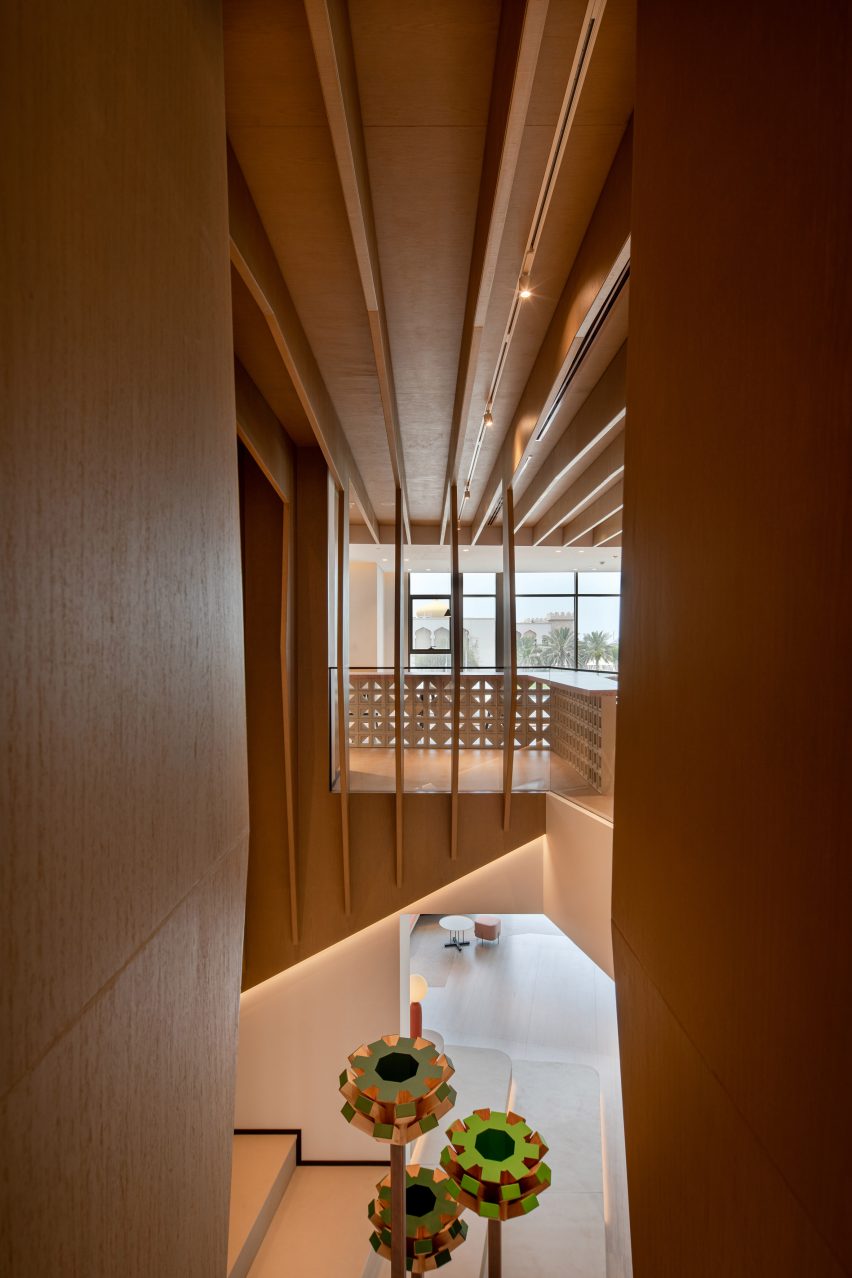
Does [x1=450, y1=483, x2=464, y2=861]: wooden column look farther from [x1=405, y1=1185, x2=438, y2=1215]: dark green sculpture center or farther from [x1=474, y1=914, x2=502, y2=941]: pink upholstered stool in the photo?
[x1=474, y1=914, x2=502, y2=941]: pink upholstered stool

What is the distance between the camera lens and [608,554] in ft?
43.2

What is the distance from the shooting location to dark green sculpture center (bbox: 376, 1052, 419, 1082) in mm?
3789

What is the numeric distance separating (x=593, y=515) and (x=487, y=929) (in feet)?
26.6

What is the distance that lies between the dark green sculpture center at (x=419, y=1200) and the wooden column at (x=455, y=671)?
9.55 ft

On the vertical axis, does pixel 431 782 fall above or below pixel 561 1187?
above

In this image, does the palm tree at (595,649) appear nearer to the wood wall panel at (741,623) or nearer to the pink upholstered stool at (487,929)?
the pink upholstered stool at (487,929)

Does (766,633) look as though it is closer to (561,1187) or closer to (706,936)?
(706,936)

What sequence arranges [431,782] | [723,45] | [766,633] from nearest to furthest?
1. [766,633]
2. [723,45]
3. [431,782]

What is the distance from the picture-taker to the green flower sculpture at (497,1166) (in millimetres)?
3938

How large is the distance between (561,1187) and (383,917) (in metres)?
3.12

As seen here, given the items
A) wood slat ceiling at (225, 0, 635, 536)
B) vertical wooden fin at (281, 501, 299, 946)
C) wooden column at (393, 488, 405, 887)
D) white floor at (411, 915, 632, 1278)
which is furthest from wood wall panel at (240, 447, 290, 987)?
white floor at (411, 915, 632, 1278)

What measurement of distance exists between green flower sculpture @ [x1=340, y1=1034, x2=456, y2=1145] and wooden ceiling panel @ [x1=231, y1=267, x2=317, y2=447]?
13.4ft

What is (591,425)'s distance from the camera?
5.89m

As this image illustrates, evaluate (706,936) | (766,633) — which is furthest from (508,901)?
(766,633)
